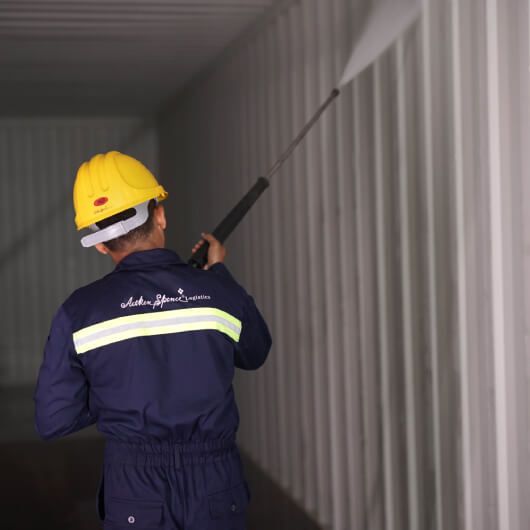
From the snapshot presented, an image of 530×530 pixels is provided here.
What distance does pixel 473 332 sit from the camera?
122 inches

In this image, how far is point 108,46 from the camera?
22.7 ft

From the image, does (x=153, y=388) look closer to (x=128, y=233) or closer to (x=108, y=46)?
(x=128, y=233)

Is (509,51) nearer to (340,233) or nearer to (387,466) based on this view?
(340,233)

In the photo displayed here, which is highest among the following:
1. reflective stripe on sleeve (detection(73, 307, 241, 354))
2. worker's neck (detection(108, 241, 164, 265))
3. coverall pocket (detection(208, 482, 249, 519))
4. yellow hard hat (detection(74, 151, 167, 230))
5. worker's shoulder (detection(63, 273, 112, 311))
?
yellow hard hat (detection(74, 151, 167, 230))

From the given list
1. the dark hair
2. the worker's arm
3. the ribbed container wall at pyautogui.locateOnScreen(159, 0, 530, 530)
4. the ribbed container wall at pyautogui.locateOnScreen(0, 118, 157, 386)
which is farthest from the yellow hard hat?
the ribbed container wall at pyautogui.locateOnScreen(0, 118, 157, 386)

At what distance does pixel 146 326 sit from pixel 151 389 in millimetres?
212

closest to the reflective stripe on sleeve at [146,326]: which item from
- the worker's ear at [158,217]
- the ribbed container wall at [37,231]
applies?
the worker's ear at [158,217]

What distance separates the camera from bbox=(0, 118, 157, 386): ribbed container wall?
36.7ft

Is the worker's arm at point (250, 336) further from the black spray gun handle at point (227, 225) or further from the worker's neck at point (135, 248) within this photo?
the worker's neck at point (135, 248)

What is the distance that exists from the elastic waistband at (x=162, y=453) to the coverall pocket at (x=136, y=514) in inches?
5.1

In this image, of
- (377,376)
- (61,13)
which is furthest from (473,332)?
(61,13)

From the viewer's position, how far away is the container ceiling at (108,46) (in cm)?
570

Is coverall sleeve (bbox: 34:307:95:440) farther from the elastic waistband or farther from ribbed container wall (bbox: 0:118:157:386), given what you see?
ribbed container wall (bbox: 0:118:157:386)

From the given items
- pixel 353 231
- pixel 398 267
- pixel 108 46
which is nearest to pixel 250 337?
pixel 398 267
